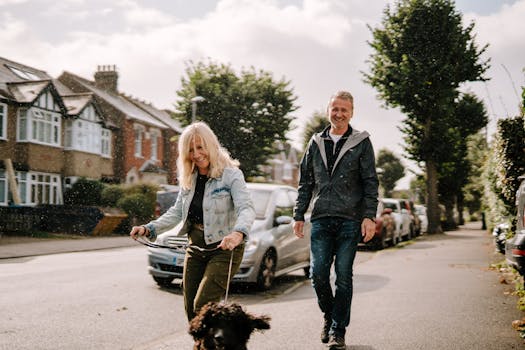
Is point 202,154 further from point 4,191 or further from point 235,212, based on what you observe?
point 4,191

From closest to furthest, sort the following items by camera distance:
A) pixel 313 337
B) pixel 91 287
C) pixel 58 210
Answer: pixel 313 337, pixel 91 287, pixel 58 210

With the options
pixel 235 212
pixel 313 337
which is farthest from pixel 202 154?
pixel 313 337

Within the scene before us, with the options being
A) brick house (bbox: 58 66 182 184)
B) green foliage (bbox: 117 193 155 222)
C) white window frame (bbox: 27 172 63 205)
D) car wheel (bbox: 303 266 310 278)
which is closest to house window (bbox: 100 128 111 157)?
brick house (bbox: 58 66 182 184)

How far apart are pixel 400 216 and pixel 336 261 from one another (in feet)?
56.7

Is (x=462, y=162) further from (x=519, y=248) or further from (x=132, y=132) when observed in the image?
(x=519, y=248)

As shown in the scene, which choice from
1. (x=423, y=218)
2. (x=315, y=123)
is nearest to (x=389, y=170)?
(x=315, y=123)

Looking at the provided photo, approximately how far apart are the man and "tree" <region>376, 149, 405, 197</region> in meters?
73.0

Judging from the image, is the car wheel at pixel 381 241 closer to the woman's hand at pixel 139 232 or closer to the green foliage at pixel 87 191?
the woman's hand at pixel 139 232

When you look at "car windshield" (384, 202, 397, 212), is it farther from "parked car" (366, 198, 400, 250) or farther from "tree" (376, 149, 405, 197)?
"tree" (376, 149, 405, 197)

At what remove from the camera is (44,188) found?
95.1ft

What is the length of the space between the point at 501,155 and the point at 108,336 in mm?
7433

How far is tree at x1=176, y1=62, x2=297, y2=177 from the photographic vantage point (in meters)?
34.8

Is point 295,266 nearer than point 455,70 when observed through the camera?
Yes

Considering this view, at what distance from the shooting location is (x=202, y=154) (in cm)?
393
